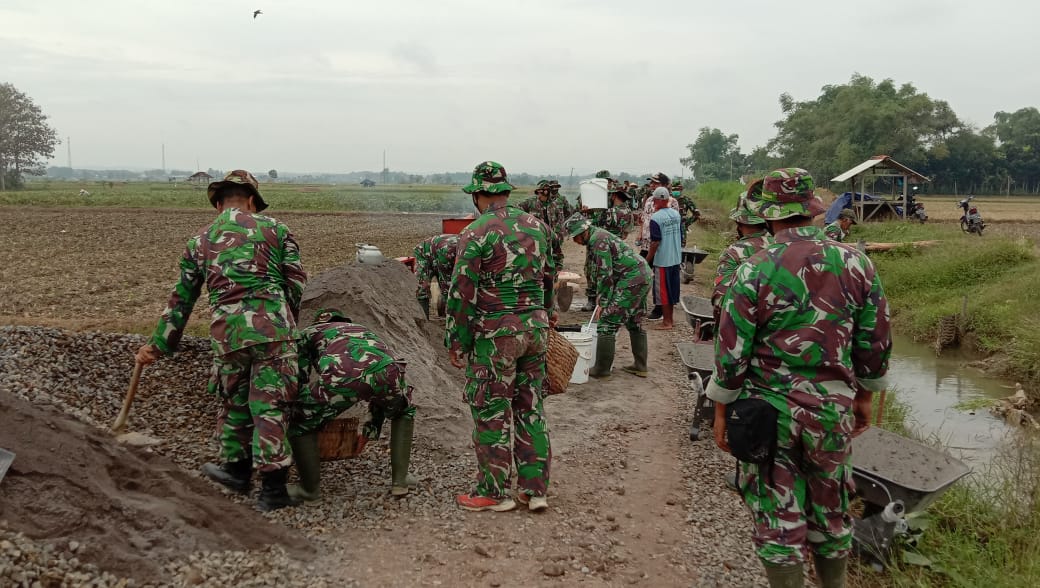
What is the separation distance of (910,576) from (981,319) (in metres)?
7.99

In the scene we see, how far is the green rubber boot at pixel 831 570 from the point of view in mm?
3096

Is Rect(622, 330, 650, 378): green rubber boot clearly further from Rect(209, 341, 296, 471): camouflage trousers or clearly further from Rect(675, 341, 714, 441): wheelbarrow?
Rect(209, 341, 296, 471): camouflage trousers

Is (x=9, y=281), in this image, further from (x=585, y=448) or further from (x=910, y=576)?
(x=910, y=576)

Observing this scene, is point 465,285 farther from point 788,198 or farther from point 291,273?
point 788,198

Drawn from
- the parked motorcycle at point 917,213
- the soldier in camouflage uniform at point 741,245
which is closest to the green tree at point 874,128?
the parked motorcycle at point 917,213

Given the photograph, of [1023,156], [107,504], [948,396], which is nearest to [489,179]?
[107,504]

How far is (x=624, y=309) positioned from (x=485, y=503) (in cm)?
336

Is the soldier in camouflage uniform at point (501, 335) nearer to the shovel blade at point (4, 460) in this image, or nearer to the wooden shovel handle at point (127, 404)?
the wooden shovel handle at point (127, 404)

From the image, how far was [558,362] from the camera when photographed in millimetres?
5355

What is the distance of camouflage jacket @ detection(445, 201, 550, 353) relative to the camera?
4.21 m

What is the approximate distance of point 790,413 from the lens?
9.52 ft

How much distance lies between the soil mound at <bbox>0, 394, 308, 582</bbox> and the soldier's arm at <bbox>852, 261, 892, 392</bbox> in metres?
2.78

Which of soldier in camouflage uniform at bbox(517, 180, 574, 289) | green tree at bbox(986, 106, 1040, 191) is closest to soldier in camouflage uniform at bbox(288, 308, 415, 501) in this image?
soldier in camouflage uniform at bbox(517, 180, 574, 289)

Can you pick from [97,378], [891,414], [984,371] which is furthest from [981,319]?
[97,378]
